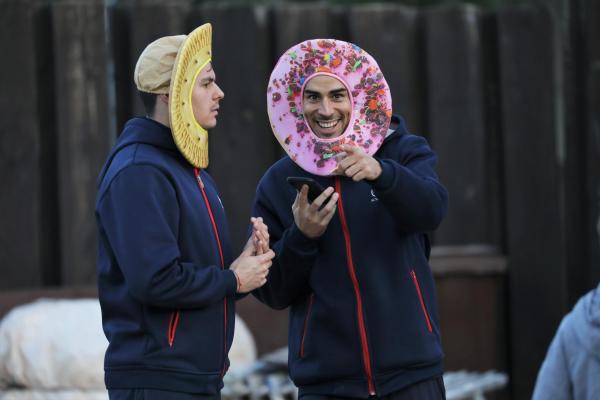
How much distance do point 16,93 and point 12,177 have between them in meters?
0.44

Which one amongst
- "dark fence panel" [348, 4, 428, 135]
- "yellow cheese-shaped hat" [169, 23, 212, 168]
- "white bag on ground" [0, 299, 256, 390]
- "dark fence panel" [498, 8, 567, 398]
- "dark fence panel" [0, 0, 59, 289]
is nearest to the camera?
"yellow cheese-shaped hat" [169, 23, 212, 168]

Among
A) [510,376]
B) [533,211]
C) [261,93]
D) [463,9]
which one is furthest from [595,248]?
[261,93]

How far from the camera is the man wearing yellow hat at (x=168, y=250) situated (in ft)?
12.4

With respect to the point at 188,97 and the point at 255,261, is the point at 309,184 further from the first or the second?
the point at 188,97

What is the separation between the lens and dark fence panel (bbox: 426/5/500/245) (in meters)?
7.04

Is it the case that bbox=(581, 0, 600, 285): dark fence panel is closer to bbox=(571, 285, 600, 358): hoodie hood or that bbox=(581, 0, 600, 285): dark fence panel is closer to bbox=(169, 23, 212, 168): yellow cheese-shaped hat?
bbox=(571, 285, 600, 358): hoodie hood

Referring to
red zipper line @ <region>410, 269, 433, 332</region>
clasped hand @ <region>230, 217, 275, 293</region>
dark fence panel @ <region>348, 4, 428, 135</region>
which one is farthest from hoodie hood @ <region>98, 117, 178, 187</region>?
dark fence panel @ <region>348, 4, 428, 135</region>

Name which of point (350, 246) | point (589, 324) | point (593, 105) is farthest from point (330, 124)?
point (593, 105)

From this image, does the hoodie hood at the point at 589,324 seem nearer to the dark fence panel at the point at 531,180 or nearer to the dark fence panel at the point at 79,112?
the dark fence panel at the point at 531,180

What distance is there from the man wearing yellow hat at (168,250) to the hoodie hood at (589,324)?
1607mm

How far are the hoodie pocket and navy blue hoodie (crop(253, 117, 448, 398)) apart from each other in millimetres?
465

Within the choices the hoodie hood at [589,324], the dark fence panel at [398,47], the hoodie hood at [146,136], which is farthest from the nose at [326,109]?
the dark fence panel at [398,47]

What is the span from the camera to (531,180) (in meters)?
7.10

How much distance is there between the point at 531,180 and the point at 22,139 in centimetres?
279
